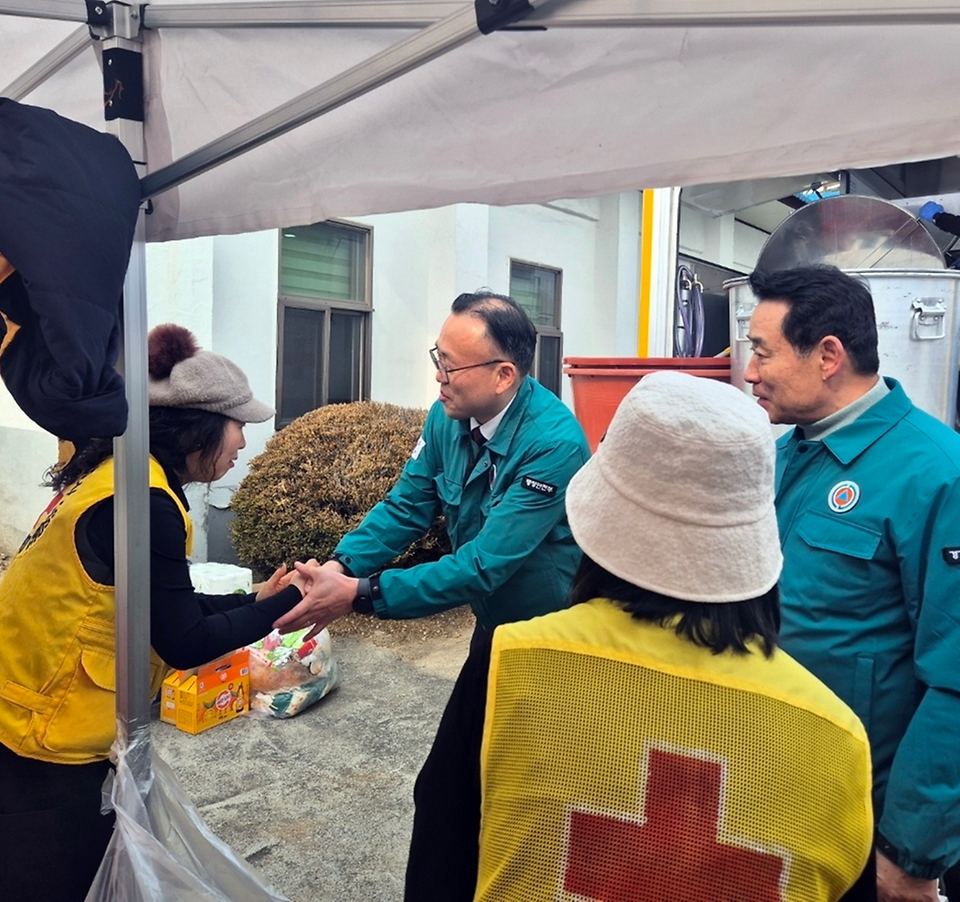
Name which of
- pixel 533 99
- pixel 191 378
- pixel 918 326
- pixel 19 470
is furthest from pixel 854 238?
pixel 19 470

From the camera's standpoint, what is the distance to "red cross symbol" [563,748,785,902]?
96 centimetres

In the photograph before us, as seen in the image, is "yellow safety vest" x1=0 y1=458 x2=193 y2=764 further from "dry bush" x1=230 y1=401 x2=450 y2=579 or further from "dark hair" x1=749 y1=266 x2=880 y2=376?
"dry bush" x1=230 y1=401 x2=450 y2=579

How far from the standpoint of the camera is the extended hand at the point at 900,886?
1559mm

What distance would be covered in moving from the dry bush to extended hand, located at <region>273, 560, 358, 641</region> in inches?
125

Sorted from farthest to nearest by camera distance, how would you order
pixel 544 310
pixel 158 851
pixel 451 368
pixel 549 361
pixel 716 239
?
pixel 549 361, pixel 544 310, pixel 716 239, pixel 451 368, pixel 158 851

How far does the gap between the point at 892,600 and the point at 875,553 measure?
0.11 m

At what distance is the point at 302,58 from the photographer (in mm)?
1618

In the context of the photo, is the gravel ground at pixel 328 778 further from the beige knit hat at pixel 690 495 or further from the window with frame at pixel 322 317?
the window with frame at pixel 322 317

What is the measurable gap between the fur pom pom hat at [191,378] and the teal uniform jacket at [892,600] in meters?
1.35

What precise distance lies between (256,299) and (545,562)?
4.80m

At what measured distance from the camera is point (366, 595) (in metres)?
2.32

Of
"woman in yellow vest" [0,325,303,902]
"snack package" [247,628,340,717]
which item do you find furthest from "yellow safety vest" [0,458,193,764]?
"snack package" [247,628,340,717]

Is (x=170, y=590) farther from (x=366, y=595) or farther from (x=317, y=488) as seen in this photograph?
(x=317, y=488)

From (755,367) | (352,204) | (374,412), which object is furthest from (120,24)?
(374,412)
